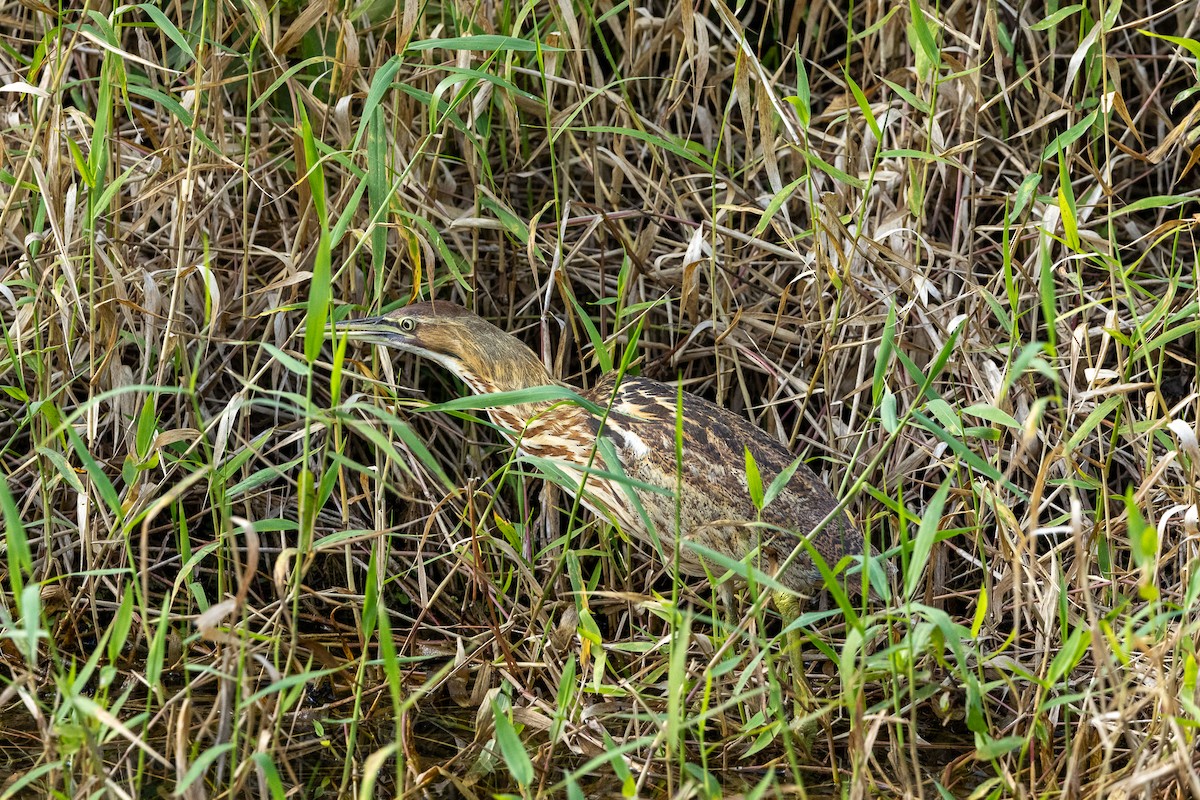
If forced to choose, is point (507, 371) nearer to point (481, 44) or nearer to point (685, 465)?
point (685, 465)

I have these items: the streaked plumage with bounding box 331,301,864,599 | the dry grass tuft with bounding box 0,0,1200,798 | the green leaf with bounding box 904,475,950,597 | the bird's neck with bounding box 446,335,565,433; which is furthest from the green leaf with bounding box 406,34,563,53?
the green leaf with bounding box 904,475,950,597

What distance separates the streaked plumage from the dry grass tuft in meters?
0.13

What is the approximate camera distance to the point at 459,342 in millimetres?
3123

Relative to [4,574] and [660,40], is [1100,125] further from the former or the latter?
[4,574]

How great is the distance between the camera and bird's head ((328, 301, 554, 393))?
9.75ft

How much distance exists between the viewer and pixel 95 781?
6.86 ft

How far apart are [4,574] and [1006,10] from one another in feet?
8.35

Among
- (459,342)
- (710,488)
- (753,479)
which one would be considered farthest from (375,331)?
(753,479)

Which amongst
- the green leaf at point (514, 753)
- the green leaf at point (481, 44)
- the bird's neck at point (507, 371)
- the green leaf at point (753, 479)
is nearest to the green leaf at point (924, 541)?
the green leaf at point (753, 479)

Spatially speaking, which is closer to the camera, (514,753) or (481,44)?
(514,753)

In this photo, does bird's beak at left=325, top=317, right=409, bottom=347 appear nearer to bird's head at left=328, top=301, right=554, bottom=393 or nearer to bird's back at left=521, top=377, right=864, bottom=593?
bird's head at left=328, top=301, right=554, bottom=393

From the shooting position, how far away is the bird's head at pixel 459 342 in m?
2.97

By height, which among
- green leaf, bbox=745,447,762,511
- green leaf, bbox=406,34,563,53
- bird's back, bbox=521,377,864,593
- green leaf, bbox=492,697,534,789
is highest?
green leaf, bbox=406,34,563,53

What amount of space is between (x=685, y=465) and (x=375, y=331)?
69 centimetres
